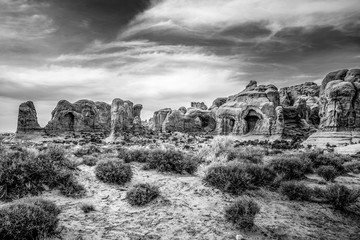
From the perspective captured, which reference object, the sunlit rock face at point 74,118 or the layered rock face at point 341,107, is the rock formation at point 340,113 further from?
the sunlit rock face at point 74,118

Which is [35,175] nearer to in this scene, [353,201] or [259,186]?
[259,186]

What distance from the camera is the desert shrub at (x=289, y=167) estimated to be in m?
10.9

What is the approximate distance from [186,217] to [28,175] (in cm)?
499

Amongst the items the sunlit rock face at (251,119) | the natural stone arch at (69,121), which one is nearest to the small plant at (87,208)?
the sunlit rock face at (251,119)

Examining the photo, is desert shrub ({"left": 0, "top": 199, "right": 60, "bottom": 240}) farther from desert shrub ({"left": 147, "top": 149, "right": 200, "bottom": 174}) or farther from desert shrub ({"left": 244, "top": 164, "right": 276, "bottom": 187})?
desert shrub ({"left": 244, "top": 164, "right": 276, "bottom": 187})

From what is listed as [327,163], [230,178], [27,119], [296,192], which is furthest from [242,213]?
[27,119]

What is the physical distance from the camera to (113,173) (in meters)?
8.72

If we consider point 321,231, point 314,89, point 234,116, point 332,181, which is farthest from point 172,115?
point 314,89

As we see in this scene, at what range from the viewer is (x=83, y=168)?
398 inches

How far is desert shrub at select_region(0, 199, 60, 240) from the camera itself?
450 cm

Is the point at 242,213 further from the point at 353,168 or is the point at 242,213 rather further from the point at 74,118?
the point at 74,118

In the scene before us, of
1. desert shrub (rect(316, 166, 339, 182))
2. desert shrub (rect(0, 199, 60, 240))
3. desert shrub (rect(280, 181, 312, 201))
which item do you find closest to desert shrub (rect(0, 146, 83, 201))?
desert shrub (rect(0, 199, 60, 240))

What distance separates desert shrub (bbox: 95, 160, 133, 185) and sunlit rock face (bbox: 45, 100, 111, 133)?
148 ft

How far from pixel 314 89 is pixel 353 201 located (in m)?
87.7
